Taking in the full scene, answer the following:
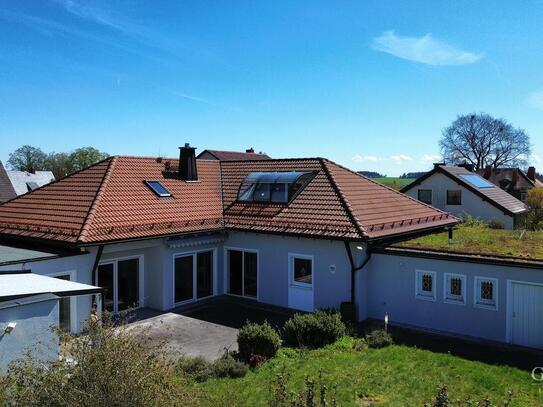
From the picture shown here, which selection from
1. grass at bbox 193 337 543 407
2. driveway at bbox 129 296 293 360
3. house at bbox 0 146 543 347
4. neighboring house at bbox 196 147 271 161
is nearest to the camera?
grass at bbox 193 337 543 407

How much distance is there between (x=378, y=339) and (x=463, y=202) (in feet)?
90.8

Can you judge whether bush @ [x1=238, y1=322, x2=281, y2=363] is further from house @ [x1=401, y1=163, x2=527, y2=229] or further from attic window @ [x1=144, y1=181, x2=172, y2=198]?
house @ [x1=401, y1=163, x2=527, y2=229]

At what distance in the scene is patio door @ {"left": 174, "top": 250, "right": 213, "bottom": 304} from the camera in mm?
20453

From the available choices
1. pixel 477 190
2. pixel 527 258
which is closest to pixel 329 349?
pixel 527 258

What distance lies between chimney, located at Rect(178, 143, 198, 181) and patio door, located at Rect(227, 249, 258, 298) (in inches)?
191

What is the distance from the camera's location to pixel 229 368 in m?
12.9

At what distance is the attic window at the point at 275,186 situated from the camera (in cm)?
2234

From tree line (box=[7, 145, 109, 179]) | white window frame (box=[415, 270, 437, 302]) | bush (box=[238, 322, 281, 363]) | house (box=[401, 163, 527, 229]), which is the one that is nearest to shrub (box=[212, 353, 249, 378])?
bush (box=[238, 322, 281, 363])

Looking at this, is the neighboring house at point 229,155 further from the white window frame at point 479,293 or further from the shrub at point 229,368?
the shrub at point 229,368

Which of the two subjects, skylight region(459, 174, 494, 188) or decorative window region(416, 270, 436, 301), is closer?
decorative window region(416, 270, 436, 301)

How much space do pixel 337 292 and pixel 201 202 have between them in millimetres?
7848

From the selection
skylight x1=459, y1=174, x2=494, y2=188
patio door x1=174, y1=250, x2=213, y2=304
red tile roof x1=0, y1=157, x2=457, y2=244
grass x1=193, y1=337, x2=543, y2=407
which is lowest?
grass x1=193, y1=337, x2=543, y2=407

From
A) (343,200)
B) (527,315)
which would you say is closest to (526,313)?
(527,315)

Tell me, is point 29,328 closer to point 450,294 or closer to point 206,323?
point 206,323
